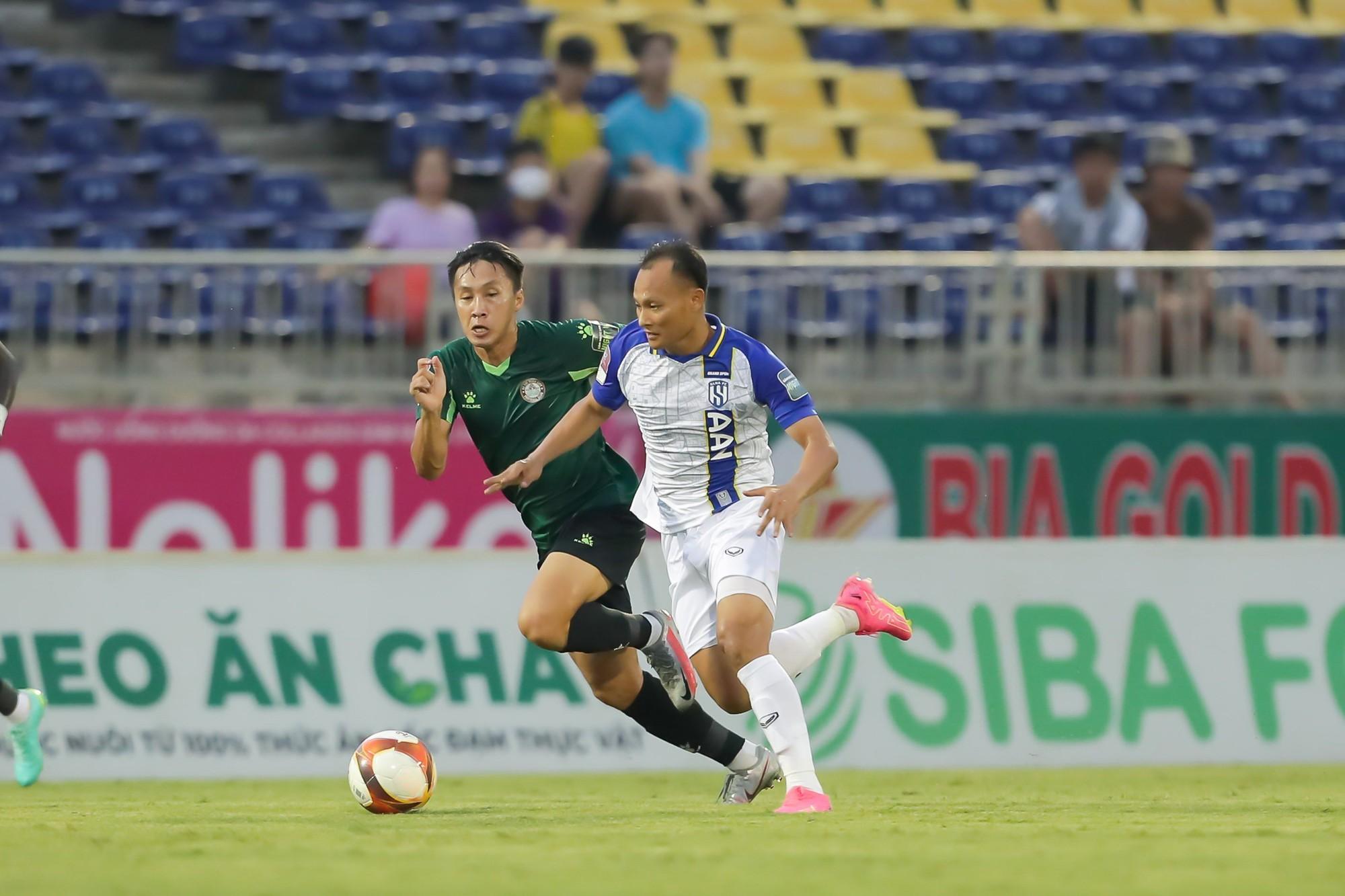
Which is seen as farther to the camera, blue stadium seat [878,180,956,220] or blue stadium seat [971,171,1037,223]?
blue stadium seat [971,171,1037,223]

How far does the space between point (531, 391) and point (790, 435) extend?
1288 millimetres

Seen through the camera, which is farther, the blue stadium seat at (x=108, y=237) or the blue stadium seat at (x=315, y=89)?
the blue stadium seat at (x=315, y=89)

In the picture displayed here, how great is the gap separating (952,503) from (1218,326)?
198cm

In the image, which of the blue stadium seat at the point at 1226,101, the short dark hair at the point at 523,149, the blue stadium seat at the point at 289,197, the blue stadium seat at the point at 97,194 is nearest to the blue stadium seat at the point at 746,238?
the short dark hair at the point at 523,149

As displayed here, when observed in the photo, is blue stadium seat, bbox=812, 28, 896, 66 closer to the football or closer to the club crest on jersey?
the club crest on jersey

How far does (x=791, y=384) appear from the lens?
7320 mm

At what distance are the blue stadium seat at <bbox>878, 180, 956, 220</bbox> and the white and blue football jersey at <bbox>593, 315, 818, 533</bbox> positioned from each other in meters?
9.29

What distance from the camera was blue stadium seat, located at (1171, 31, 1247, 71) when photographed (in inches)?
760

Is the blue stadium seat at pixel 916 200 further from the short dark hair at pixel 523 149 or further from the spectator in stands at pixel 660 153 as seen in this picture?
the short dark hair at pixel 523 149

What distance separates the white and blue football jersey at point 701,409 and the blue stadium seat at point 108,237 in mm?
7427

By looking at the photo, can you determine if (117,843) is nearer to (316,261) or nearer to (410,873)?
(410,873)

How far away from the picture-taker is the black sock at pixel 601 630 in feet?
25.4

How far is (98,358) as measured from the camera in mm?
12594

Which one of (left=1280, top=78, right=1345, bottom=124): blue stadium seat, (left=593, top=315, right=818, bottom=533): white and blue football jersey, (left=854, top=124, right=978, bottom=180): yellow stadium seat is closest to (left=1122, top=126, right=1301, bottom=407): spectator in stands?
(left=854, top=124, right=978, bottom=180): yellow stadium seat
